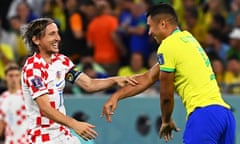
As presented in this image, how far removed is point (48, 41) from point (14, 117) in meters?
4.77

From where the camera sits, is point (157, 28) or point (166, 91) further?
point (157, 28)

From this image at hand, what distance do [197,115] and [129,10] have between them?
7.81 meters

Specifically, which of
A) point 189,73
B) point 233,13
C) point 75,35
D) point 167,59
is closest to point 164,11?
point 167,59

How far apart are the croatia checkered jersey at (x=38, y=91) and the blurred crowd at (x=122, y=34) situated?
19.2 feet

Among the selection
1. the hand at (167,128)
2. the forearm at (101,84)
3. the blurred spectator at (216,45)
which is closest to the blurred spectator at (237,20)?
the blurred spectator at (216,45)

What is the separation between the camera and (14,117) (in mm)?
13758

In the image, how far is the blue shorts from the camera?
838 cm

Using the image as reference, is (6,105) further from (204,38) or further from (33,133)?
(33,133)

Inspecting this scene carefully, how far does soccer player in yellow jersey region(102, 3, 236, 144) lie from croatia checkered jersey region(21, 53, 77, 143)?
108 cm

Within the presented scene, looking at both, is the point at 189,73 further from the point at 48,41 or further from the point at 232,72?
the point at 232,72

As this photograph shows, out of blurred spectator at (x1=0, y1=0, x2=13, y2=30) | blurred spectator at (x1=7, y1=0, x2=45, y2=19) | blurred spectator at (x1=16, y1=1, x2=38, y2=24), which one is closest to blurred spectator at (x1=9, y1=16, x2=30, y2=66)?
blurred spectator at (x1=16, y1=1, x2=38, y2=24)

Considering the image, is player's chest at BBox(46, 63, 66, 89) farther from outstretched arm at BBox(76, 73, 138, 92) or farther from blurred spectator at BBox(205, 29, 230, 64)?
blurred spectator at BBox(205, 29, 230, 64)

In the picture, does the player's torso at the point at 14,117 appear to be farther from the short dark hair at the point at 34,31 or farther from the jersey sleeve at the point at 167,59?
the jersey sleeve at the point at 167,59

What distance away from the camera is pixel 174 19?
8789mm
